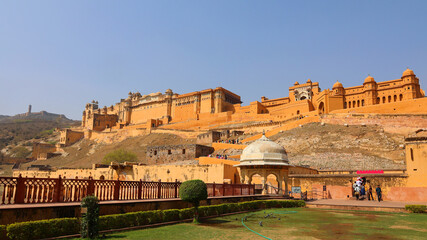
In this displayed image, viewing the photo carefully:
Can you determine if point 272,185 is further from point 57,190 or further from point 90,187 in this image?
point 57,190

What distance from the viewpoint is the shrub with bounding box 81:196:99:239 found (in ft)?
25.6

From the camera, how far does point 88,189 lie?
9539 millimetres

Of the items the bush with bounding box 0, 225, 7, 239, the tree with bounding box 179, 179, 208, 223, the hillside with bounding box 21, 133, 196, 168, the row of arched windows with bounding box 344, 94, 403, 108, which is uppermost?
the row of arched windows with bounding box 344, 94, 403, 108

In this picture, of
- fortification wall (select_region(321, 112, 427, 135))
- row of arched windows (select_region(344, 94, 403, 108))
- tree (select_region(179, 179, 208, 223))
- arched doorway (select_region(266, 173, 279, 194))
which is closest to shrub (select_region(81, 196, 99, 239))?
tree (select_region(179, 179, 208, 223))

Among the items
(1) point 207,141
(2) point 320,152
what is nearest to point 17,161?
(1) point 207,141

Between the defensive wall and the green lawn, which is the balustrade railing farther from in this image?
the green lawn

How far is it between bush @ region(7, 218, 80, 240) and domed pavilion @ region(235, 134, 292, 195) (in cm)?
1184

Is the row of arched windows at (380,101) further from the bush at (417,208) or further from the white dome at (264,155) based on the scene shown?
the bush at (417,208)

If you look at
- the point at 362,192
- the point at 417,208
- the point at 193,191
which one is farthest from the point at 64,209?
the point at 362,192

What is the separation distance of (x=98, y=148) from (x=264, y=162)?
65302 mm

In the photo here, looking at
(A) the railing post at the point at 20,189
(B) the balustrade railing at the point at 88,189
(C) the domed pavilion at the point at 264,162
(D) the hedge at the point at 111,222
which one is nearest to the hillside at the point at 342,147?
(C) the domed pavilion at the point at 264,162

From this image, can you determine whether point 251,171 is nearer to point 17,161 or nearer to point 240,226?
point 240,226

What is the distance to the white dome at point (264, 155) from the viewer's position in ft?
60.1

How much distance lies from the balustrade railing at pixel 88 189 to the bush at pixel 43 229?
3.07ft
